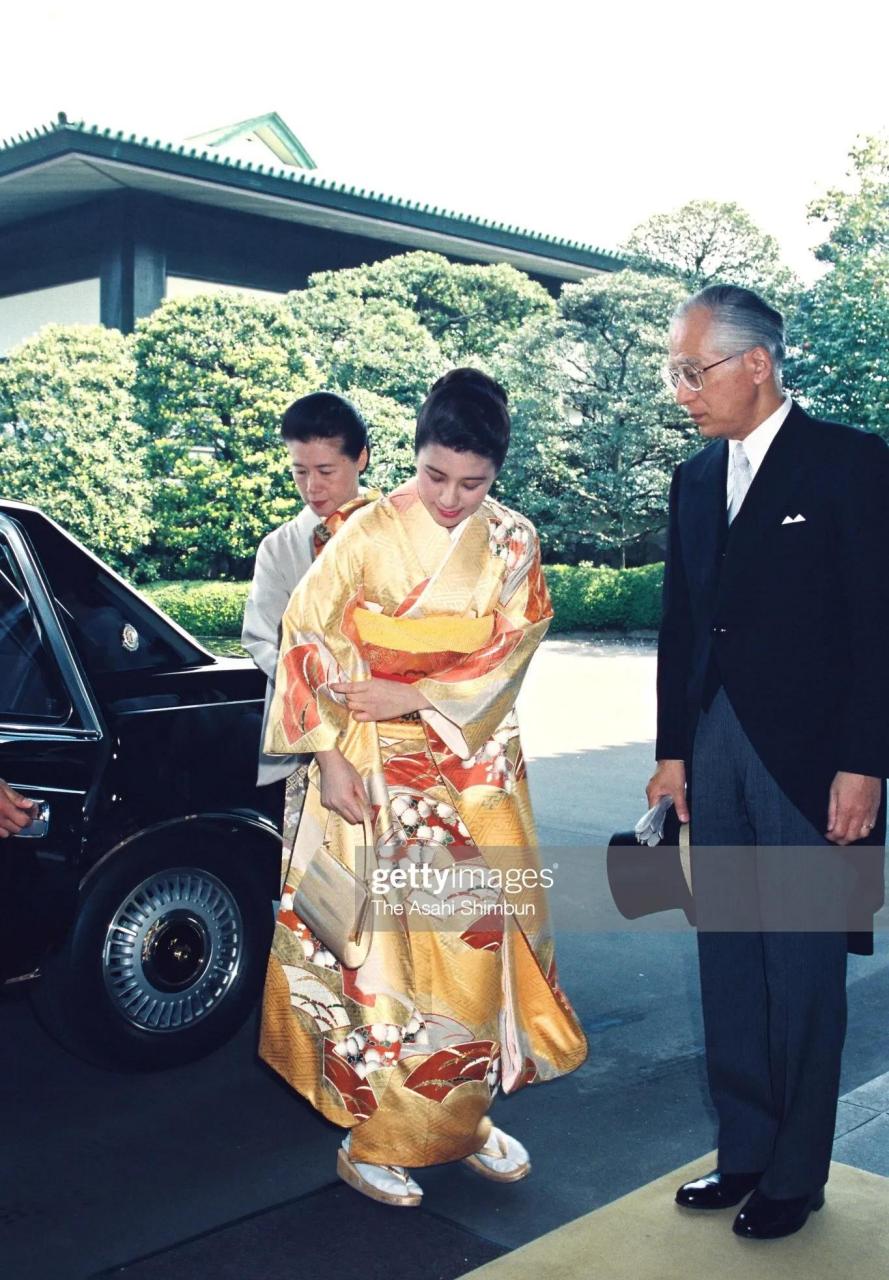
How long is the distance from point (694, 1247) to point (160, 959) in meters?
1.65

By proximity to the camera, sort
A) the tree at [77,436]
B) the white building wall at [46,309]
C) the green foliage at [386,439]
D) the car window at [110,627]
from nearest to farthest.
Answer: the car window at [110,627], the tree at [77,436], the green foliage at [386,439], the white building wall at [46,309]

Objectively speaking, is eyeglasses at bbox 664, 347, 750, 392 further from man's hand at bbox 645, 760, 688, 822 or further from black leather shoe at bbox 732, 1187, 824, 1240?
black leather shoe at bbox 732, 1187, 824, 1240

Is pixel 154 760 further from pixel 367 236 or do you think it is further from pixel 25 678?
pixel 367 236

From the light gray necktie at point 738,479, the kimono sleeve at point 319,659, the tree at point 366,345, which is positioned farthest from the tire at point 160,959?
the tree at point 366,345

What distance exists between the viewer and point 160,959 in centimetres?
392

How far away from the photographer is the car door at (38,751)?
3.55 m

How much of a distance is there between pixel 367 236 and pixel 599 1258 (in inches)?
897

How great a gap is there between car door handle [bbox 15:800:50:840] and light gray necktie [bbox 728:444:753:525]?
71.1 inches

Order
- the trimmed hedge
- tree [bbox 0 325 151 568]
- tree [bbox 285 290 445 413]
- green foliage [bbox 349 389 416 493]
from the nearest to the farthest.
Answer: tree [bbox 0 325 151 568]
the trimmed hedge
green foliage [bbox 349 389 416 493]
tree [bbox 285 290 445 413]

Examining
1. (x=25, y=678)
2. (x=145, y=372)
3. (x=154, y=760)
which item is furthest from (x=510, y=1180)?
(x=145, y=372)

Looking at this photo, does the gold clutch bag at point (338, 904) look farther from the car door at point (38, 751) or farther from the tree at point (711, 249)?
the tree at point (711, 249)

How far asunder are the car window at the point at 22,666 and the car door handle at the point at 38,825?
0.86 feet

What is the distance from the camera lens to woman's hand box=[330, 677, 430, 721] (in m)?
3.10

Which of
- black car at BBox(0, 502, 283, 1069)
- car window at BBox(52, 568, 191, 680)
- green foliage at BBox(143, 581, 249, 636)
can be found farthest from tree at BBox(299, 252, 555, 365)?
black car at BBox(0, 502, 283, 1069)
